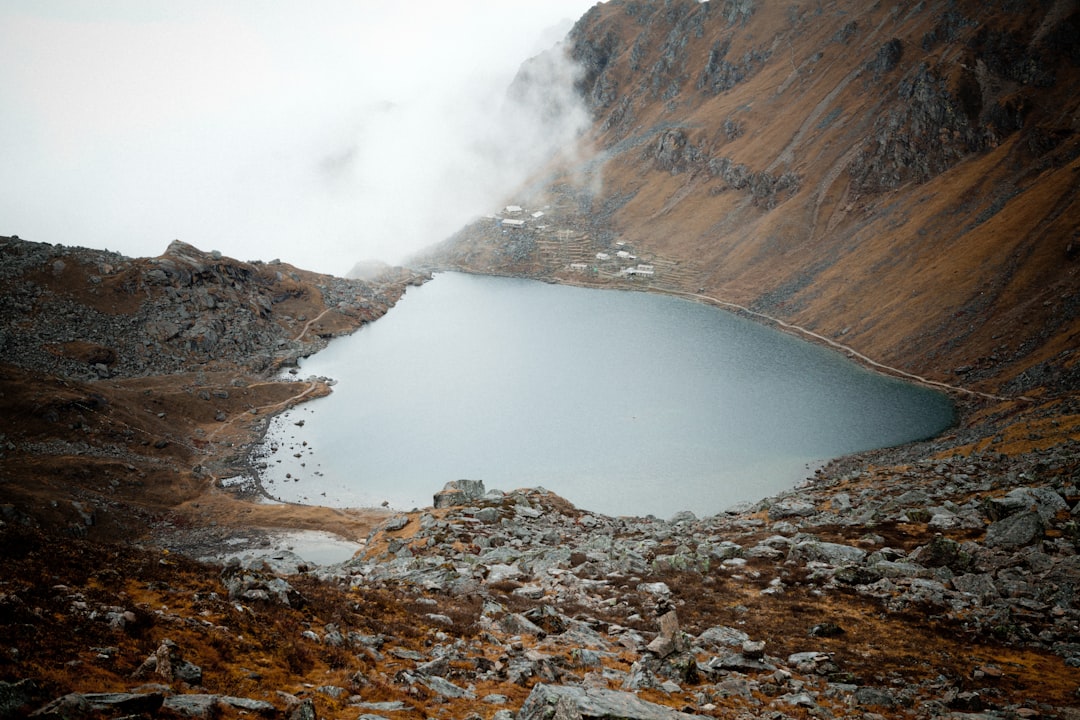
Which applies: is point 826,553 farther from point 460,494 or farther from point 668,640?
point 460,494

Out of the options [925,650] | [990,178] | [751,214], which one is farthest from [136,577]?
[751,214]

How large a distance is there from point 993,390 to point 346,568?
287ft

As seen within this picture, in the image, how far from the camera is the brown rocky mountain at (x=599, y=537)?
15047 mm

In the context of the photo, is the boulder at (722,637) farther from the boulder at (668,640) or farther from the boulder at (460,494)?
the boulder at (460,494)

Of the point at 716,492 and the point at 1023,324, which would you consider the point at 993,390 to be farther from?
the point at 716,492

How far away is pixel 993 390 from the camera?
8075 cm

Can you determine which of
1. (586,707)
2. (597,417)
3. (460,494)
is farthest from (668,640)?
(597,417)

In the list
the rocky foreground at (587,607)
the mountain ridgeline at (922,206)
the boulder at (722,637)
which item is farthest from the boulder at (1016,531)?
the mountain ridgeline at (922,206)

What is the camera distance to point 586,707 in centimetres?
1267

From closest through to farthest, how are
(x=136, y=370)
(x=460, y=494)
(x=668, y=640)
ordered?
1. (x=668, y=640)
2. (x=460, y=494)
3. (x=136, y=370)

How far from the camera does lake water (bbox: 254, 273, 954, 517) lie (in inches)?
2906

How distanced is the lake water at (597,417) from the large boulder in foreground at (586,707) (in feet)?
166

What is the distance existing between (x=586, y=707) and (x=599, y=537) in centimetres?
2684

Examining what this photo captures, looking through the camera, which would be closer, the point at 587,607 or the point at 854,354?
the point at 587,607
